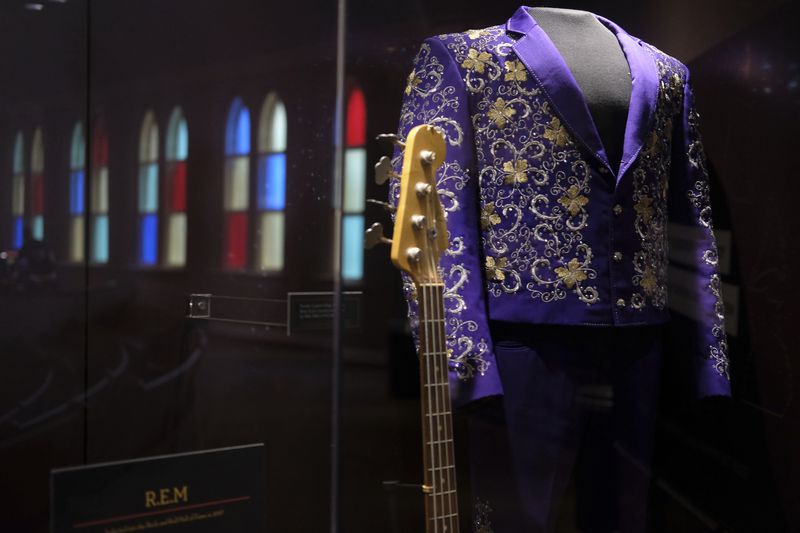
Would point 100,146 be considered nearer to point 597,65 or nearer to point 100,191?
point 100,191

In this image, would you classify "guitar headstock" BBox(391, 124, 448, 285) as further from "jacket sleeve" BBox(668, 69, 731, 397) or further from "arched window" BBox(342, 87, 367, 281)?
"jacket sleeve" BBox(668, 69, 731, 397)

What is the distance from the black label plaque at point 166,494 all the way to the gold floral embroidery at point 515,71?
84cm

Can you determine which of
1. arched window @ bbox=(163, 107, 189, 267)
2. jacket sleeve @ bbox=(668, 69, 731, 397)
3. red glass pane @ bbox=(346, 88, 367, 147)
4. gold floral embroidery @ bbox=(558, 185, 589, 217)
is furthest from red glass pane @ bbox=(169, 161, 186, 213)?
jacket sleeve @ bbox=(668, 69, 731, 397)

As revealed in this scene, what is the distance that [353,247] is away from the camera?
2.00 metres

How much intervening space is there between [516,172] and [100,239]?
77cm

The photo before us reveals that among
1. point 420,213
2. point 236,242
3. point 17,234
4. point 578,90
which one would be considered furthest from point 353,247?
point 17,234

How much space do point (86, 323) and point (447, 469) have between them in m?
0.69

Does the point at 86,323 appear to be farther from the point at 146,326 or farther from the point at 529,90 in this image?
the point at 529,90

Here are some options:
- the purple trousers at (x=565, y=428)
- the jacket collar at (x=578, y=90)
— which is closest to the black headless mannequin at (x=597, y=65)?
the jacket collar at (x=578, y=90)

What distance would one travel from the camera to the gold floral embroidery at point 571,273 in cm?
172

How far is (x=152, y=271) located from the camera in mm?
1780

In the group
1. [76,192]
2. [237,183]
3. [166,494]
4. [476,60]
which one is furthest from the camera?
[237,183]

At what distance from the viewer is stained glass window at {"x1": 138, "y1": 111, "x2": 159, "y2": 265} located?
1772mm

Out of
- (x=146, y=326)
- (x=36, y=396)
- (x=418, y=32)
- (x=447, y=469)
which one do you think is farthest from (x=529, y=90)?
(x=36, y=396)
